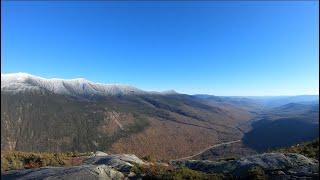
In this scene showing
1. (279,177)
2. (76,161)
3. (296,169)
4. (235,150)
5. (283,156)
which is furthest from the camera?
(235,150)

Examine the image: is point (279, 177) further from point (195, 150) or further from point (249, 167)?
point (195, 150)

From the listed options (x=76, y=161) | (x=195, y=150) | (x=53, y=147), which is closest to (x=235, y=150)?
(x=195, y=150)

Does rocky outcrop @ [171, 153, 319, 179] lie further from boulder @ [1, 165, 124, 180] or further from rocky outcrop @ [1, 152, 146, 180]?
boulder @ [1, 165, 124, 180]

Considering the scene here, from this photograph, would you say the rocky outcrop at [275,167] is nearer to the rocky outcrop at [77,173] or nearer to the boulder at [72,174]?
the rocky outcrop at [77,173]

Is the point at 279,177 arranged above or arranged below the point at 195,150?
above

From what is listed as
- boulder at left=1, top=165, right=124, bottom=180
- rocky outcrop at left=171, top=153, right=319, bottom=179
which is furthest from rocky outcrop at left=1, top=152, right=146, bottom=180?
rocky outcrop at left=171, top=153, right=319, bottom=179

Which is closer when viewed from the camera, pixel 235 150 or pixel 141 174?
pixel 141 174

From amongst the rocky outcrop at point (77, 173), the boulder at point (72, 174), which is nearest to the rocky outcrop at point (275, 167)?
the rocky outcrop at point (77, 173)

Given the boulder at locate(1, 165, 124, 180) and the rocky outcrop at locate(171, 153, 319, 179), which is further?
the rocky outcrop at locate(171, 153, 319, 179)

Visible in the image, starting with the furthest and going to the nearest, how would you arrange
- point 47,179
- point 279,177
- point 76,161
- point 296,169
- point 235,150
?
point 235,150 < point 76,161 < point 296,169 < point 279,177 < point 47,179
